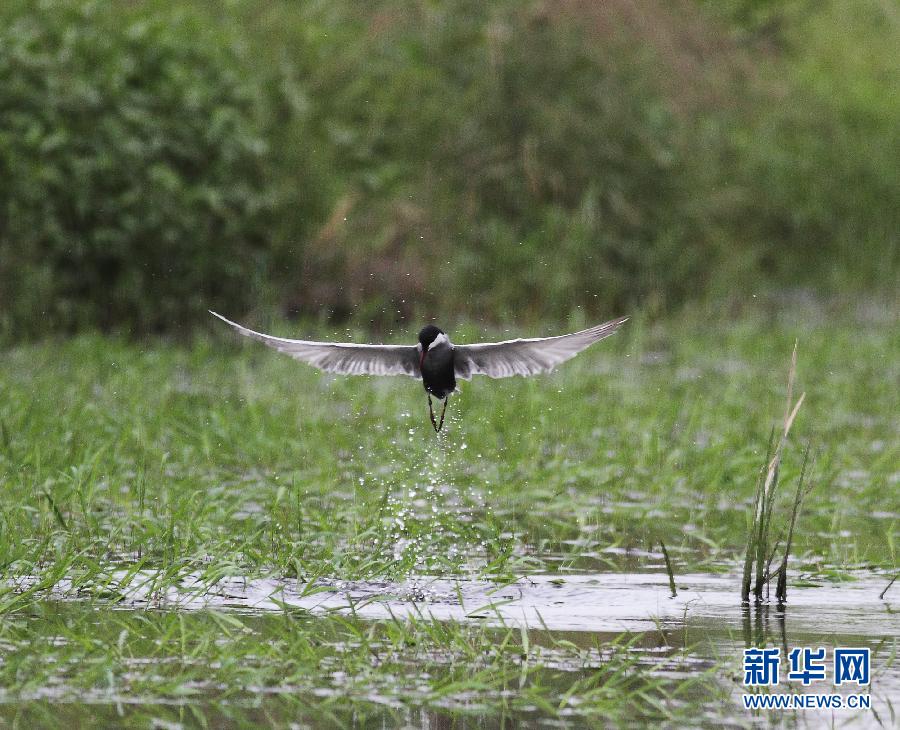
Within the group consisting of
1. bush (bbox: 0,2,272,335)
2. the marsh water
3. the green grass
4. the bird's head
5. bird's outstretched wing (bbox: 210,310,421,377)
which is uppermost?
bush (bbox: 0,2,272,335)

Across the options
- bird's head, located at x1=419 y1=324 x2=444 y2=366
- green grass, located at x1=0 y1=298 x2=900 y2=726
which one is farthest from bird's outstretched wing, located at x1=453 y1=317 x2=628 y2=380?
green grass, located at x1=0 y1=298 x2=900 y2=726

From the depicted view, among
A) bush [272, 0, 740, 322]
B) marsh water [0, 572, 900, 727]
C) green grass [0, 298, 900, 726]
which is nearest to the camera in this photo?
marsh water [0, 572, 900, 727]

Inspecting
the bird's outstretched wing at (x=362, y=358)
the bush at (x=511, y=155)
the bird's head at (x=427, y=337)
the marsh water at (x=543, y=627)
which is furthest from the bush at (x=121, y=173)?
A: the marsh water at (x=543, y=627)

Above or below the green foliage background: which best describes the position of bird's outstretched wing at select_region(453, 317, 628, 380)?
below

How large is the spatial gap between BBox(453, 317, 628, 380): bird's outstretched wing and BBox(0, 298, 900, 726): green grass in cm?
76

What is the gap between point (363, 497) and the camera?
24.7 feet

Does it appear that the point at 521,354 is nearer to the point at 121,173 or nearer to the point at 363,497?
the point at 363,497

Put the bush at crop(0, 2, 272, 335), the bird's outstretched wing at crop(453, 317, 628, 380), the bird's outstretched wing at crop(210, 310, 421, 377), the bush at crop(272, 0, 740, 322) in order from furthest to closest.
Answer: the bush at crop(272, 0, 740, 322), the bush at crop(0, 2, 272, 335), the bird's outstretched wing at crop(210, 310, 421, 377), the bird's outstretched wing at crop(453, 317, 628, 380)

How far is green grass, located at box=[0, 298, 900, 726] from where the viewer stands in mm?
4953

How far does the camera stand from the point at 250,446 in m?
8.57

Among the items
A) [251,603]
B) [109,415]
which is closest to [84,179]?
[109,415]

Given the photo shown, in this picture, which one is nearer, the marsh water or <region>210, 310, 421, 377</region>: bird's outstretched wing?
the marsh water

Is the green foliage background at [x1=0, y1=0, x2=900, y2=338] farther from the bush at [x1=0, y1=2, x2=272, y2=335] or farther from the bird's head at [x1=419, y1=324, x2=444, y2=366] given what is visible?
Result: the bird's head at [x1=419, y1=324, x2=444, y2=366]

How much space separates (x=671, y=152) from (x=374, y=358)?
10.2 m
